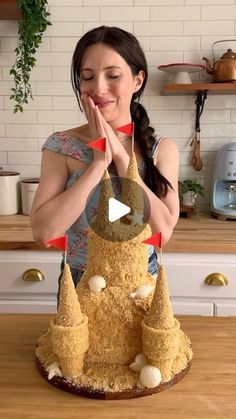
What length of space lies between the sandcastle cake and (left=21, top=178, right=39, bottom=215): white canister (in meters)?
1.31

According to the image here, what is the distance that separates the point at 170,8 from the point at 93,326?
1727mm

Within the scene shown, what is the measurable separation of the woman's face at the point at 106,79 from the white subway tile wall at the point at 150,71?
1.13 metres

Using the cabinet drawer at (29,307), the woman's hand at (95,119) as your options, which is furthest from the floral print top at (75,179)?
the cabinet drawer at (29,307)

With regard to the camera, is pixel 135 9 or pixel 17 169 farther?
pixel 17 169

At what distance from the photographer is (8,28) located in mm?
2082

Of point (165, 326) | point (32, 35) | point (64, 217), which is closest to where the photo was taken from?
point (165, 326)

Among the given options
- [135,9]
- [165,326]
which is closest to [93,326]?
[165,326]

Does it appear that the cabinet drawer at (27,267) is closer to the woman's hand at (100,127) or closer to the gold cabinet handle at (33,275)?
the gold cabinet handle at (33,275)

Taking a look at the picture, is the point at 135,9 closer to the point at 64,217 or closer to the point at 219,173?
the point at 219,173

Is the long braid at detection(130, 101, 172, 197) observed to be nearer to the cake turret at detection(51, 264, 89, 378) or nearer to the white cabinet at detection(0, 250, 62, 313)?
the cake turret at detection(51, 264, 89, 378)

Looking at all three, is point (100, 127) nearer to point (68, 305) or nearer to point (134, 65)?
point (134, 65)

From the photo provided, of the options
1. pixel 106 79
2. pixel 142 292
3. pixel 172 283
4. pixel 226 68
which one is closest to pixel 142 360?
pixel 142 292

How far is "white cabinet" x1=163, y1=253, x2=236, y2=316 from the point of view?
5.46 feet

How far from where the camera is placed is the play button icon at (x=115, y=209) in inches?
26.9
